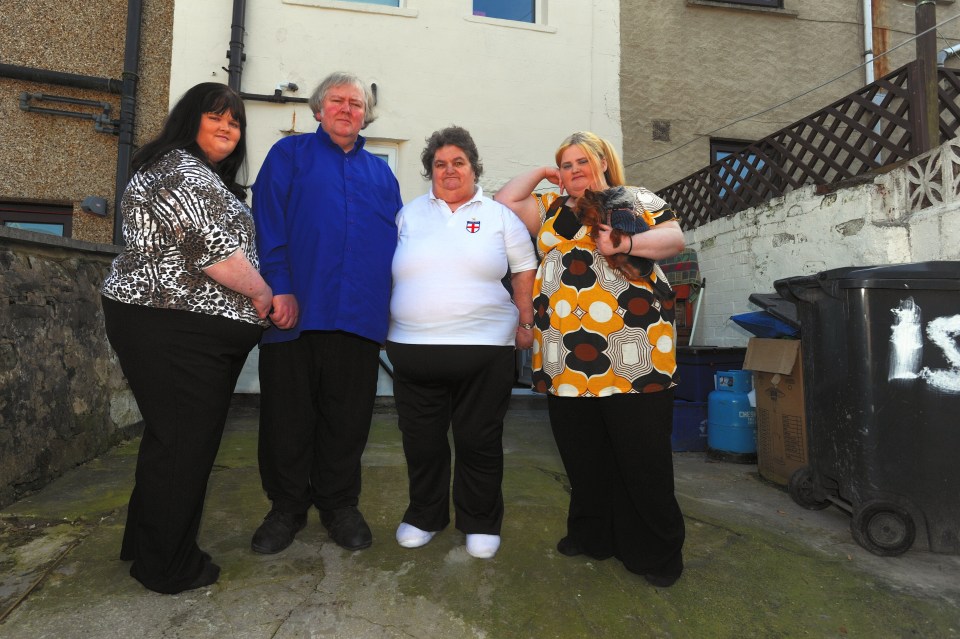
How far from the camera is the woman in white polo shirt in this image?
2053 millimetres

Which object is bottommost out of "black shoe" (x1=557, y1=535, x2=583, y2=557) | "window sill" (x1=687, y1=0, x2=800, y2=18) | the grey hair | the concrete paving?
the concrete paving

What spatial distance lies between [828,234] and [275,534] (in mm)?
4238

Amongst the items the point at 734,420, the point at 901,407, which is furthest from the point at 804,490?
the point at 734,420

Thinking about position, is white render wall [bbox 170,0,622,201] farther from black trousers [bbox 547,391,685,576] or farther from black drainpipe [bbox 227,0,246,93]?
black trousers [bbox 547,391,685,576]

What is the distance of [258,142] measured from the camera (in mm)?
5641

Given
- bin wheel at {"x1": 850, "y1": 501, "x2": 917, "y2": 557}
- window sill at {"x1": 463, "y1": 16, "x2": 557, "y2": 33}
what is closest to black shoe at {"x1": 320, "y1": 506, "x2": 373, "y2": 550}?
bin wheel at {"x1": 850, "y1": 501, "x2": 917, "y2": 557}

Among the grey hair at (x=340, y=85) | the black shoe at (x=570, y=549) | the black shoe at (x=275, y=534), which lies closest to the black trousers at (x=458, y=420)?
the black shoe at (x=570, y=549)

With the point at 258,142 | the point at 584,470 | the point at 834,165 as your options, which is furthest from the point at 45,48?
the point at 834,165

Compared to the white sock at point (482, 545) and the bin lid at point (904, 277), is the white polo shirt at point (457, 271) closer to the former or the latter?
the white sock at point (482, 545)

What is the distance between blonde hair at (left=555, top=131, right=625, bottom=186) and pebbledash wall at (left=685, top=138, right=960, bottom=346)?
2544 millimetres

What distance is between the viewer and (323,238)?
206 centimetres

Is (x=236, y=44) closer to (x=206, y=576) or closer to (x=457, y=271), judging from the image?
(x=457, y=271)

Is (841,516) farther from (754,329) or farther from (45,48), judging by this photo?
(45,48)

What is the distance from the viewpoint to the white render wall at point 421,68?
221 inches
